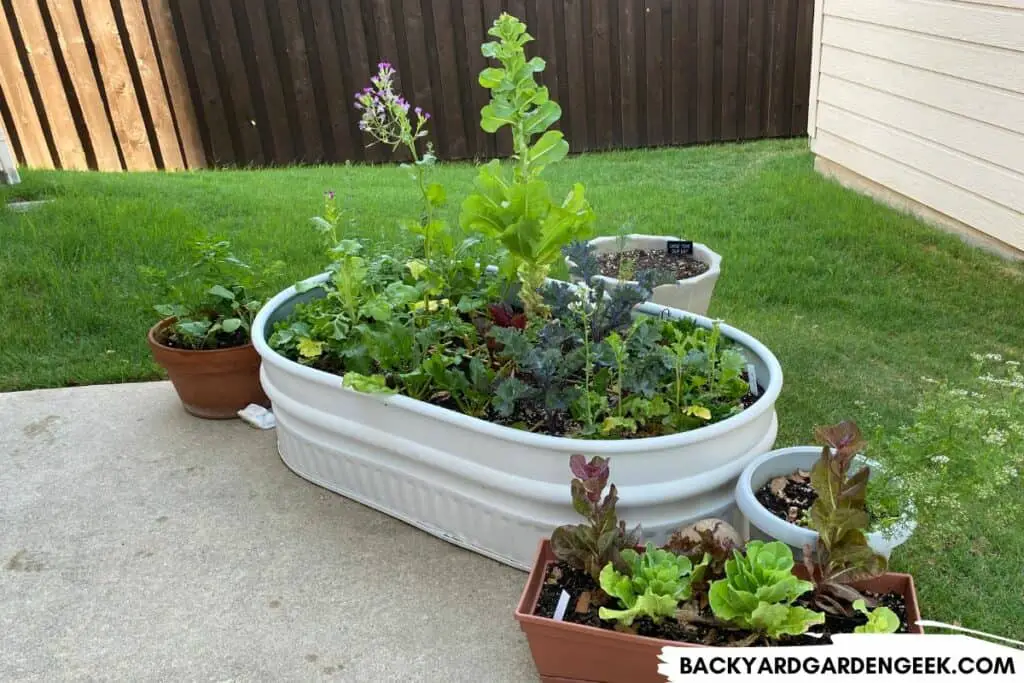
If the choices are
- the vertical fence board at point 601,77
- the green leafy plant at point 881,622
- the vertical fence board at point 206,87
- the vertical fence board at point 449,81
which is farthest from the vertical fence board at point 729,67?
the green leafy plant at point 881,622

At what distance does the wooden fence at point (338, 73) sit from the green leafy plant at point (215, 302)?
3611 mm

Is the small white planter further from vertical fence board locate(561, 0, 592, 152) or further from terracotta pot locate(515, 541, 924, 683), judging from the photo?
vertical fence board locate(561, 0, 592, 152)

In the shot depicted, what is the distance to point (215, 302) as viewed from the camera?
296 centimetres

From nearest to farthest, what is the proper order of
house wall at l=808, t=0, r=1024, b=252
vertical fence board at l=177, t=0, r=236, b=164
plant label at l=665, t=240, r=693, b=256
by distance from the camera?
plant label at l=665, t=240, r=693, b=256
house wall at l=808, t=0, r=1024, b=252
vertical fence board at l=177, t=0, r=236, b=164

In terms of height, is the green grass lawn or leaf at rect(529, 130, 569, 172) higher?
leaf at rect(529, 130, 569, 172)

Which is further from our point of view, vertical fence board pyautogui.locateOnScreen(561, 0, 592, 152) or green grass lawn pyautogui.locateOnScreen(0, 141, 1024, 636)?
vertical fence board pyautogui.locateOnScreen(561, 0, 592, 152)

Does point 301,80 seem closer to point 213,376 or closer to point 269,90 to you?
point 269,90

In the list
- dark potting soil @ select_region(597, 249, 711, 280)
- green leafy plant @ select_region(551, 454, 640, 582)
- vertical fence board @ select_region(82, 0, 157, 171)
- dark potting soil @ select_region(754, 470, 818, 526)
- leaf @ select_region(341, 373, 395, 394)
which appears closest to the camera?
green leafy plant @ select_region(551, 454, 640, 582)

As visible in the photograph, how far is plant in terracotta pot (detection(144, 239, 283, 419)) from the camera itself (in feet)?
9.23

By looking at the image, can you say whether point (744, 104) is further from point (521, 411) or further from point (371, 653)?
point (371, 653)

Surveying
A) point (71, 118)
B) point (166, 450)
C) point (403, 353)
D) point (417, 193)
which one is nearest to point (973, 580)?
point (403, 353)

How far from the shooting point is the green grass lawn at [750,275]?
2.78 m

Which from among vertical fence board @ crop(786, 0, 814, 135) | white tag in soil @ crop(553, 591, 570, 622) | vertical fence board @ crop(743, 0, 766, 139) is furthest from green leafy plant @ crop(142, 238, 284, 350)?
vertical fence board @ crop(786, 0, 814, 135)

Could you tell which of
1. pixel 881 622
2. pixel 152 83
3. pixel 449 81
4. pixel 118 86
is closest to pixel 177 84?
pixel 152 83
